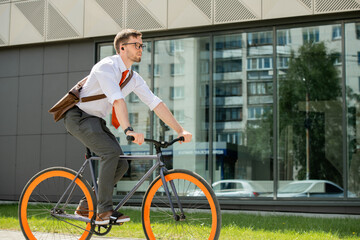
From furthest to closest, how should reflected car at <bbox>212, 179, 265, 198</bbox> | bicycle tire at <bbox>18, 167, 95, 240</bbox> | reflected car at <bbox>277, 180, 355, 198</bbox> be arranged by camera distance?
reflected car at <bbox>212, 179, 265, 198</bbox>, reflected car at <bbox>277, 180, 355, 198</bbox>, bicycle tire at <bbox>18, 167, 95, 240</bbox>

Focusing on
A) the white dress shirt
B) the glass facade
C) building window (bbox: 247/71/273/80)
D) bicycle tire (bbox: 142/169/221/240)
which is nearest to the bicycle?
bicycle tire (bbox: 142/169/221/240)

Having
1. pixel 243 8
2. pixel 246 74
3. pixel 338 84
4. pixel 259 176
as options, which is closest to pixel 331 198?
pixel 259 176

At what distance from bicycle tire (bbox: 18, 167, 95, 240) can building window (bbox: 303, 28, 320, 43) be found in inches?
295

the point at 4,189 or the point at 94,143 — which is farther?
the point at 4,189

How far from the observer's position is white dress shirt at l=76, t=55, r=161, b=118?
409 cm

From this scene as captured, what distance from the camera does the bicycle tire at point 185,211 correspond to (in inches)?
145

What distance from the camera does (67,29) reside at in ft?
38.9

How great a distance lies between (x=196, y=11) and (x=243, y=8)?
1.06m

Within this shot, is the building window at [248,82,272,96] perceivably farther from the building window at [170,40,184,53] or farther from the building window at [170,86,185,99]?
the building window at [170,40,184,53]

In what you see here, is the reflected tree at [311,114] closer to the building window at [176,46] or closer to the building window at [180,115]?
the building window at [180,115]

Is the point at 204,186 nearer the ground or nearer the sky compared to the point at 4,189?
nearer the sky

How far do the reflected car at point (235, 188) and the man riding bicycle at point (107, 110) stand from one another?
676 centimetres

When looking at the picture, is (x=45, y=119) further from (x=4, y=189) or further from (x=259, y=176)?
(x=259, y=176)

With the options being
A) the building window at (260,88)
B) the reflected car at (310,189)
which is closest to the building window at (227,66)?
the building window at (260,88)
